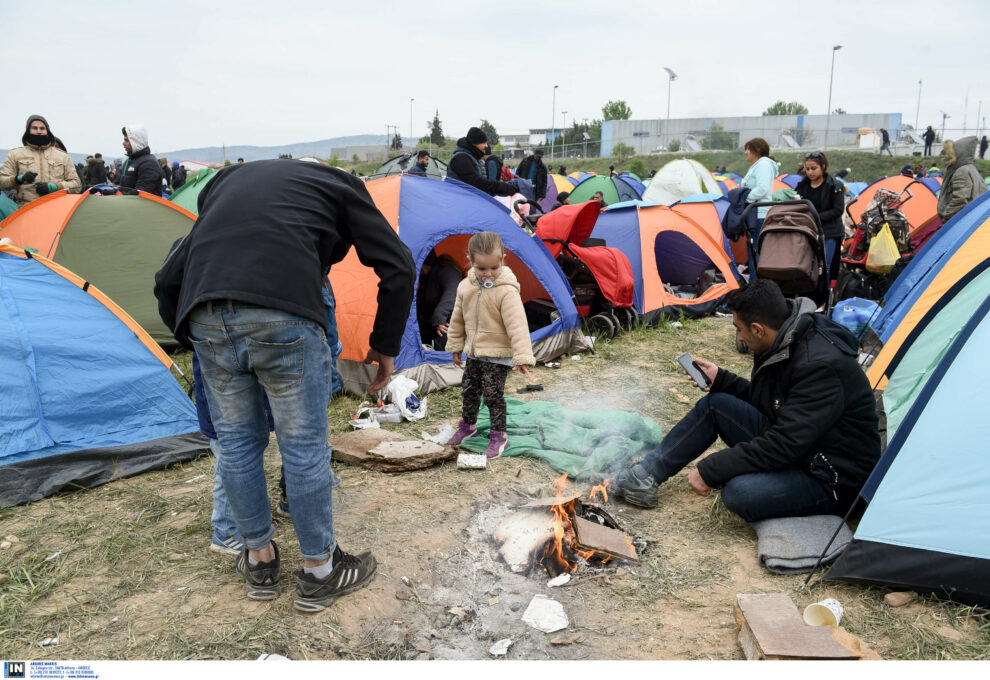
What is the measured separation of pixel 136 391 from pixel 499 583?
2707mm

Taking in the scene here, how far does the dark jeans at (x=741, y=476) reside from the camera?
312cm

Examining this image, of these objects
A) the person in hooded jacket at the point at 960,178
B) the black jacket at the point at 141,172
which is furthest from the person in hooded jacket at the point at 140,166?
the person in hooded jacket at the point at 960,178

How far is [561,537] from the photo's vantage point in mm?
3145

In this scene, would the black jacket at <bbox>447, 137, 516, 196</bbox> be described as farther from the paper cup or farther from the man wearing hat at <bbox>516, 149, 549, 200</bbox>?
the paper cup

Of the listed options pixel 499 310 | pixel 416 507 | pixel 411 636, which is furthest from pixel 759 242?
pixel 411 636

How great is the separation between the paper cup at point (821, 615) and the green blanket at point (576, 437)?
1533 mm

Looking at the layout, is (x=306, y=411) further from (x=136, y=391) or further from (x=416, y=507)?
(x=136, y=391)

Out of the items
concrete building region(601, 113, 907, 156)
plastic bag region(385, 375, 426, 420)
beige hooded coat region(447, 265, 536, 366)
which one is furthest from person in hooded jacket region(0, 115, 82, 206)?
concrete building region(601, 113, 907, 156)

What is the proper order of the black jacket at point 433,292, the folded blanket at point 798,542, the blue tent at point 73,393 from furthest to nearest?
the black jacket at point 433,292
the blue tent at point 73,393
the folded blanket at point 798,542

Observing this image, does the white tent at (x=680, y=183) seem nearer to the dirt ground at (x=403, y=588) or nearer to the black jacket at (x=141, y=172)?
the black jacket at (x=141, y=172)

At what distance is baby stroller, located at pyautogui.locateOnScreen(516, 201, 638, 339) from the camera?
7.01 meters

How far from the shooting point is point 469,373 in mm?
4461

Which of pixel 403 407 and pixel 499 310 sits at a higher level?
pixel 499 310

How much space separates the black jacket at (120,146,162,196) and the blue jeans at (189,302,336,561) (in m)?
5.97
